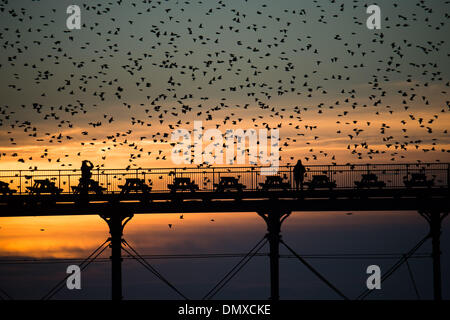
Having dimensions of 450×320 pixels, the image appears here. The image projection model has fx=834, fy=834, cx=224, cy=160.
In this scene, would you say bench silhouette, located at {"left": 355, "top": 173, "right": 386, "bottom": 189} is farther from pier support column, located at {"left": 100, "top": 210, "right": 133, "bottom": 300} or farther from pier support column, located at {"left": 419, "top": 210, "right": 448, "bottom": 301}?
pier support column, located at {"left": 100, "top": 210, "right": 133, "bottom": 300}

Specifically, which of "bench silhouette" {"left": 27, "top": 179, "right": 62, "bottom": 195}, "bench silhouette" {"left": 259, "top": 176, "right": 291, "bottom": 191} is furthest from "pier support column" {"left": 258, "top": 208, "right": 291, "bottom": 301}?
"bench silhouette" {"left": 27, "top": 179, "right": 62, "bottom": 195}

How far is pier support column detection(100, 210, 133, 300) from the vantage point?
1572 inches

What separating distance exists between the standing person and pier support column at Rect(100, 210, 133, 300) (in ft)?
33.4

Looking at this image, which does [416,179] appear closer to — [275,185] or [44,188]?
[275,185]

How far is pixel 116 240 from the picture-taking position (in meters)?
40.0

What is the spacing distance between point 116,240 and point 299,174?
1145 cm

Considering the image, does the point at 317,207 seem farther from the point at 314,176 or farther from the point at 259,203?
Result: the point at 314,176

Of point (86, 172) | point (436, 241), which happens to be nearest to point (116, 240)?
point (86, 172)

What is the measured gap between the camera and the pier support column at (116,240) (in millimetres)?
39922

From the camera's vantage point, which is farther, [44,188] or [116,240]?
[44,188]

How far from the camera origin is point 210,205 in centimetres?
4012
